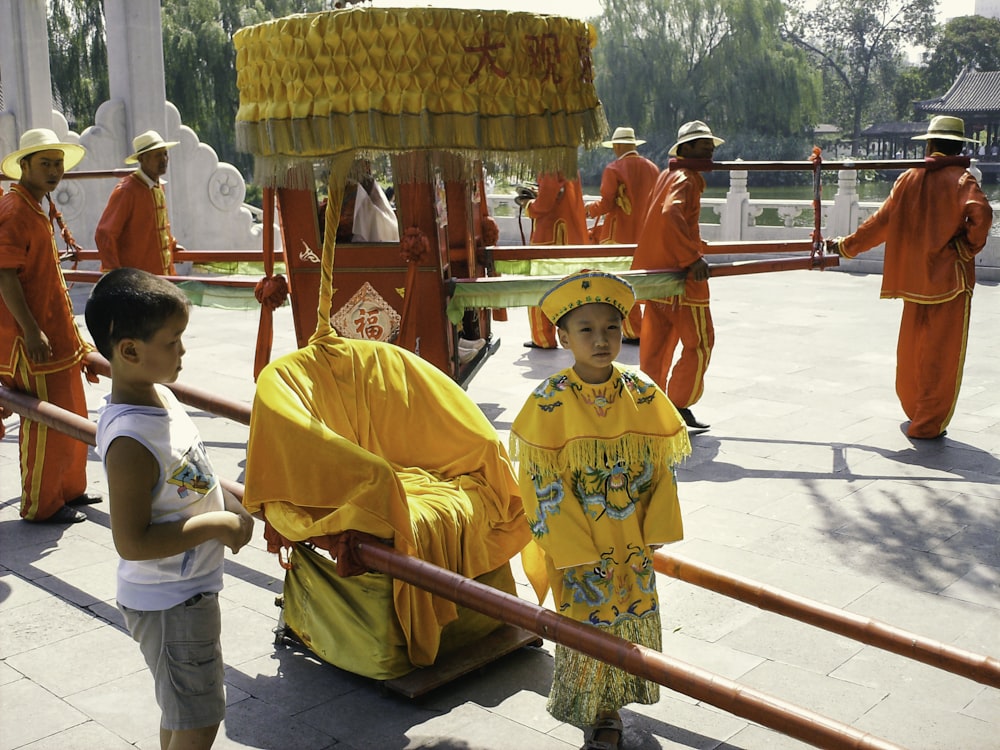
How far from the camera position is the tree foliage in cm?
3353

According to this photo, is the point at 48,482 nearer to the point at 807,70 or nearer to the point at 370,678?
the point at 370,678

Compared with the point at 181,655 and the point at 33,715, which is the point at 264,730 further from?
the point at 181,655

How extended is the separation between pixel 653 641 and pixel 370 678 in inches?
37.4

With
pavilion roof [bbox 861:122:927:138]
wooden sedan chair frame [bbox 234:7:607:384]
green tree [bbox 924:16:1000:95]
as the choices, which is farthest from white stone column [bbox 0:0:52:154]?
green tree [bbox 924:16:1000:95]

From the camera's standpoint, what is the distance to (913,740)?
304 centimetres

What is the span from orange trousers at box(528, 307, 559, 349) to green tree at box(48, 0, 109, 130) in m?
14.3

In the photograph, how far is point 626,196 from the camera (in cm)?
945

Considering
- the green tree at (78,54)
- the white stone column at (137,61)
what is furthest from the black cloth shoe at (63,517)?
the green tree at (78,54)

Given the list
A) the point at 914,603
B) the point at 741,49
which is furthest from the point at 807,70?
the point at 914,603

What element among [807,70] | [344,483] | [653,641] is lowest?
[653,641]

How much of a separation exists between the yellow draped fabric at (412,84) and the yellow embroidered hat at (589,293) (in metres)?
1.00

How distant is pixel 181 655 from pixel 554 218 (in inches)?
294

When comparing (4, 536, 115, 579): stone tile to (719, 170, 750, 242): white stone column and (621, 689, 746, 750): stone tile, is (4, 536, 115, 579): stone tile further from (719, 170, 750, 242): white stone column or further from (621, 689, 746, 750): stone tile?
(719, 170, 750, 242): white stone column

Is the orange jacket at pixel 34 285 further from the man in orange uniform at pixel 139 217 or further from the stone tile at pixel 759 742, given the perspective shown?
the stone tile at pixel 759 742
